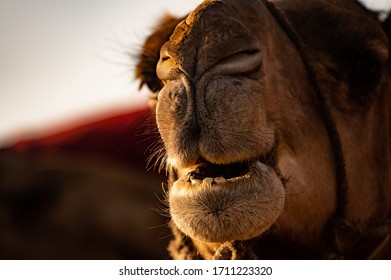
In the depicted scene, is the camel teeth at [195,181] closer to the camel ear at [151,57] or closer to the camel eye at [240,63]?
the camel eye at [240,63]

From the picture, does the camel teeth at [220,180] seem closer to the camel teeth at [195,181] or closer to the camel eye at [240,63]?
the camel teeth at [195,181]

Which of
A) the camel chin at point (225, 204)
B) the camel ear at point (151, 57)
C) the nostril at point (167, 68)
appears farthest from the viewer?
the camel ear at point (151, 57)

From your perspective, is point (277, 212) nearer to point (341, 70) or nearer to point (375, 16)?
point (341, 70)

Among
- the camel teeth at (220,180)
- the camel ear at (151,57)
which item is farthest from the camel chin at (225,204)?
the camel ear at (151,57)

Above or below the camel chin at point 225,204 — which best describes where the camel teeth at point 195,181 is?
above

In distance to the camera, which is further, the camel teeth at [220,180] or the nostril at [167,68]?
the nostril at [167,68]

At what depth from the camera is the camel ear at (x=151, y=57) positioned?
2809 mm

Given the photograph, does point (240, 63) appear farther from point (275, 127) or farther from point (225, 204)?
point (225, 204)

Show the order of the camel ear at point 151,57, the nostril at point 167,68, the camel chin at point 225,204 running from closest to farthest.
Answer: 1. the camel chin at point 225,204
2. the nostril at point 167,68
3. the camel ear at point 151,57

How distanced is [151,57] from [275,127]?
0.82 metres

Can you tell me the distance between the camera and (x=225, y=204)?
1.94 metres

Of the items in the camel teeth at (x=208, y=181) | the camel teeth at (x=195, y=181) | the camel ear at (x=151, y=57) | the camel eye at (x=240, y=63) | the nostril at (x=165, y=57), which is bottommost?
the camel ear at (x=151, y=57)

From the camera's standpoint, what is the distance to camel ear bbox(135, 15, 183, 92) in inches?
111

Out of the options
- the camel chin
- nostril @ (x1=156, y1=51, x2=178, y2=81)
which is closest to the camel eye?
nostril @ (x1=156, y1=51, x2=178, y2=81)
